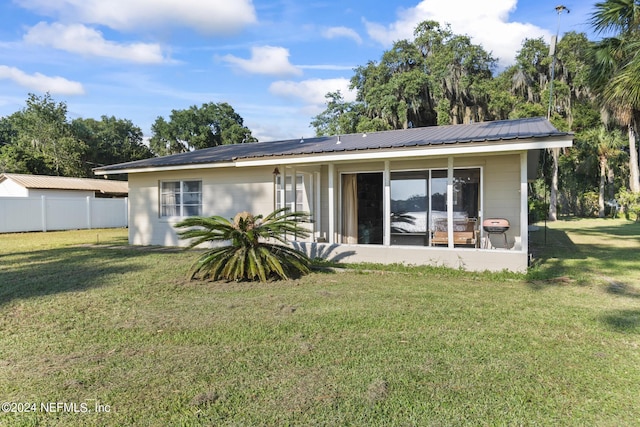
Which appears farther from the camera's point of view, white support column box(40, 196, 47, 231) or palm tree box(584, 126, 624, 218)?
palm tree box(584, 126, 624, 218)

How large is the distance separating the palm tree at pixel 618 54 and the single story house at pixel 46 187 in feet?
87.5

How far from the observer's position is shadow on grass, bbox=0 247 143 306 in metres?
6.55

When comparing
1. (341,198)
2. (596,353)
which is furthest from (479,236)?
(596,353)

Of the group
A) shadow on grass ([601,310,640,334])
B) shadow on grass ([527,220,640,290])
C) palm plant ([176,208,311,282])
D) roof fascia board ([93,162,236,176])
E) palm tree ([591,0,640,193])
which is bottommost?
shadow on grass ([601,310,640,334])

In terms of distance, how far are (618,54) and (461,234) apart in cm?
611

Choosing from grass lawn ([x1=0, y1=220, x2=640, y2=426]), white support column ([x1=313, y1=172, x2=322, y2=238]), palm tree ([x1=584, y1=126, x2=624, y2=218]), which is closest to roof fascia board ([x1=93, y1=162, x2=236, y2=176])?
white support column ([x1=313, y1=172, x2=322, y2=238])

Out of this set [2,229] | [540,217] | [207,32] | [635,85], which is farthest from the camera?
[540,217]

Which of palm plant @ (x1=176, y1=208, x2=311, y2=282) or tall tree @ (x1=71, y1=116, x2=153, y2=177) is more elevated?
tall tree @ (x1=71, y1=116, x2=153, y2=177)

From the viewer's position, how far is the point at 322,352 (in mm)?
3793

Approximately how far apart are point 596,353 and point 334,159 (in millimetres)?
6263

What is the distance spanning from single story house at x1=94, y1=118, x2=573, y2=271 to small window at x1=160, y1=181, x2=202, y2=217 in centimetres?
3

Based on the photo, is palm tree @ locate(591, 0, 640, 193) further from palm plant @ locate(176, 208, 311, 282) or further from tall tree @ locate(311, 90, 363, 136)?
tall tree @ locate(311, 90, 363, 136)

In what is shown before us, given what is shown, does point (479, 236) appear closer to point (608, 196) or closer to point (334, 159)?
point (334, 159)

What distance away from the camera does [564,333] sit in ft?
14.2
